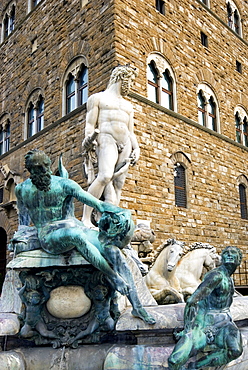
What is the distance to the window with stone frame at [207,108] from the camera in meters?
15.1

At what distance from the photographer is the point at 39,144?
14633 millimetres

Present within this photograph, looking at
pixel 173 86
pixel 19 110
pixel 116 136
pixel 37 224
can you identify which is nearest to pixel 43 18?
pixel 19 110

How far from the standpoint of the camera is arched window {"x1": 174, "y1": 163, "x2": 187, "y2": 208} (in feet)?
42.8

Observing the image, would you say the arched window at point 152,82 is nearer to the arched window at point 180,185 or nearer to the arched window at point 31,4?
the arched window at point 180,185

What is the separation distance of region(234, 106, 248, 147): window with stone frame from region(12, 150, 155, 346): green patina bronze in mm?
15353

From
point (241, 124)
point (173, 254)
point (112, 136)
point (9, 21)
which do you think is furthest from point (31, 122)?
point (173, 254)

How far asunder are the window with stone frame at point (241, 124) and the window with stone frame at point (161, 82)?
4.54m

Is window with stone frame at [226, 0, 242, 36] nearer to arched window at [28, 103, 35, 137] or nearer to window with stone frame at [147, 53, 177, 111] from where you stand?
window with stone frame at [147, 53, 177, 111]

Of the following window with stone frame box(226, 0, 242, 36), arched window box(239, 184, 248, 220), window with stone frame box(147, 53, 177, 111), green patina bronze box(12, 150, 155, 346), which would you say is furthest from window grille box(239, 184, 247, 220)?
green patina bronze box(12, 150, 155, 346)

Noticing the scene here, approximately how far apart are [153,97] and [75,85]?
268 cm

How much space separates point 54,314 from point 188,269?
2961 millimetres

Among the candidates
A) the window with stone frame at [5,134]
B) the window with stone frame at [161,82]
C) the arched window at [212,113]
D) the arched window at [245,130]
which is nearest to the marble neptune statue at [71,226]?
the window with stone frame at [161,82]

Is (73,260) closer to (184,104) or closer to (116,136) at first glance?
(116,136)

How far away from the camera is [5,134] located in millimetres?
17875
